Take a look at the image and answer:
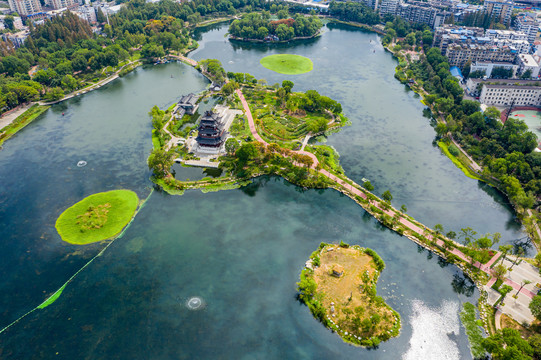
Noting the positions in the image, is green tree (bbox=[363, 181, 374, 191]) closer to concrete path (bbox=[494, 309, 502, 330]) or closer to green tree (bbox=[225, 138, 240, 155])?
concrete path (bbox=[494, 309, 502, 330])

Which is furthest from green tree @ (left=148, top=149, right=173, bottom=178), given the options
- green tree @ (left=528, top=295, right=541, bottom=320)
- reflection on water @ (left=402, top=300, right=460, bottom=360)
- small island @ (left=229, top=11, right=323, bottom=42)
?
small island @ (left=229, top=11, right=323, bottom=42)

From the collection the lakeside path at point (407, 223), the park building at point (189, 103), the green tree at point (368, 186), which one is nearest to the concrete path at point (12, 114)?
the park building at point (189, 103)

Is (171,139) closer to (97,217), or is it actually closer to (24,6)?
(97,217)

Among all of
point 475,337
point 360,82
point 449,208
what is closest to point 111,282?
point 475,337

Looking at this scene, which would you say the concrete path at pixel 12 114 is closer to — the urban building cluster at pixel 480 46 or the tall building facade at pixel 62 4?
the tall building facade at pixel 62 4

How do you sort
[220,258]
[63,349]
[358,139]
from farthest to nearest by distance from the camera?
1. [358,139]
2. [220,258]
3. [63,349]

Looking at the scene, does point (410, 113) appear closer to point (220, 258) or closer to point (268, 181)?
point (268, 181)

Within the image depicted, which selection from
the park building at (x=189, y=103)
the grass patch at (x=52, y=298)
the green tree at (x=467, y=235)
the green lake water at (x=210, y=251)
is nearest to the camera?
the green lake water at (x=210, y=251)
